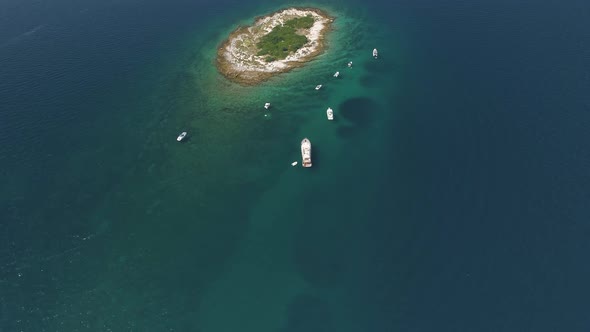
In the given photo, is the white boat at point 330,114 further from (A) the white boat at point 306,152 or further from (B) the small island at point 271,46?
(B) the small island at point 271,46

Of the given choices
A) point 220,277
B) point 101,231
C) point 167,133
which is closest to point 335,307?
point 220,277

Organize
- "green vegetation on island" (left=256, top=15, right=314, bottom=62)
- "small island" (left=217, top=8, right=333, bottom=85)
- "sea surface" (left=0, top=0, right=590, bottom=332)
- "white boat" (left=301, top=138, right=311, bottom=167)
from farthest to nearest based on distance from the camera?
"green vegetation on island" (left=256, top=15, right=314, bottom=62) → "small island" (left=217, top=8, right=333, bottom=85) → "white boat" (left=301, top=138, right=311, bottom=167) → "sea surface" (left=0, top=0, right=590, bottom=332)

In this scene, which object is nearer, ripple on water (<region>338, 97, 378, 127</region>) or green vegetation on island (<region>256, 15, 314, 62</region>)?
ripple on water (<region>338, 97, 378, 127</region>)

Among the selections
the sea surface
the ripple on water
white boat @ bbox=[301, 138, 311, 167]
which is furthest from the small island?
white boat @ bbox=[301, 138, 311, 167]

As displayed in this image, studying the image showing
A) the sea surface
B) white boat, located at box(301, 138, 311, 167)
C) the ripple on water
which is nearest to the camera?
the sea surface

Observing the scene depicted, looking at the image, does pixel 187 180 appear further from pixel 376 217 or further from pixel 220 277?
pixel 376 217

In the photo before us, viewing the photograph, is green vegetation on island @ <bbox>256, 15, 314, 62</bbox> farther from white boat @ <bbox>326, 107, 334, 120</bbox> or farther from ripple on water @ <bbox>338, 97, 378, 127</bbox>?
white boat @ <bbox>326, 107, 334, 120</bbox>

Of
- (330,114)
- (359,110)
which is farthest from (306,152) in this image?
(359,110)

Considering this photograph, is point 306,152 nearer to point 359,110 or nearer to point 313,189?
point 313,189
